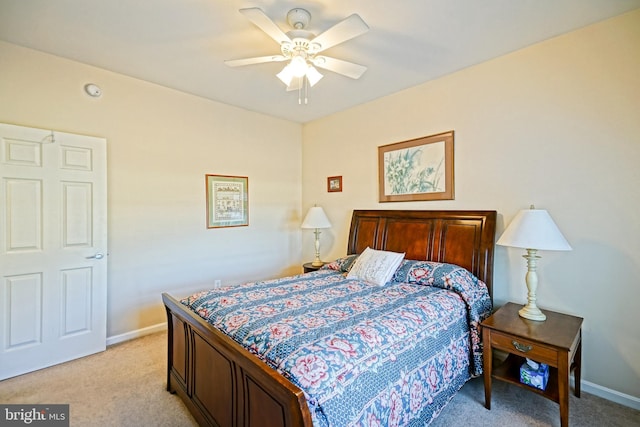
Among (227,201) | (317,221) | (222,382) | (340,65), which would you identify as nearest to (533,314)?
(222,382)

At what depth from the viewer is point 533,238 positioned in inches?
77.5

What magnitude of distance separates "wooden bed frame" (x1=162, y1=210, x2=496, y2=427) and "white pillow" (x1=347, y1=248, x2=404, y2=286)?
35cm

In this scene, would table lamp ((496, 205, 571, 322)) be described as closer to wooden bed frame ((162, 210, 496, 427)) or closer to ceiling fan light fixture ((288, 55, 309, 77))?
wooden bed frame ((162, 210, 496, 427))

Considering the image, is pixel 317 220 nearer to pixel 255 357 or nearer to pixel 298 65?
pixel 298 65

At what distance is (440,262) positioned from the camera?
2758 mm

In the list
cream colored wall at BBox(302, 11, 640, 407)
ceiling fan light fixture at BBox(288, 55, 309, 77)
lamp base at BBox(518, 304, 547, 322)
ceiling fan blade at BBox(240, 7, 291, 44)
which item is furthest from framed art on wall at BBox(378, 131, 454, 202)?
ceiling fan blade at BBox(240, 7, 291, 44)

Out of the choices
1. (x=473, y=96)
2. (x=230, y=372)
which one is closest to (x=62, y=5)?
(x=230, y=372)

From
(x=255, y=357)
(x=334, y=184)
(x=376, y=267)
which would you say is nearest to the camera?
(x=255, y=357)

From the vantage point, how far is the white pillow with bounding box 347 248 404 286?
2600 millimetres

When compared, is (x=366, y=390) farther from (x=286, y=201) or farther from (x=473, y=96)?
(x=286, y=201)

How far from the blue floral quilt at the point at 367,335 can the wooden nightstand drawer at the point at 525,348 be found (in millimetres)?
209

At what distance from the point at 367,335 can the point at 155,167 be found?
288cm

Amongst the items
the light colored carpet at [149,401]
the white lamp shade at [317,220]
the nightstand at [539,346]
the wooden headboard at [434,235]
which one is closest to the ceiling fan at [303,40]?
the wooden headboard at [434,235]

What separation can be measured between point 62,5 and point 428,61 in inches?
110
